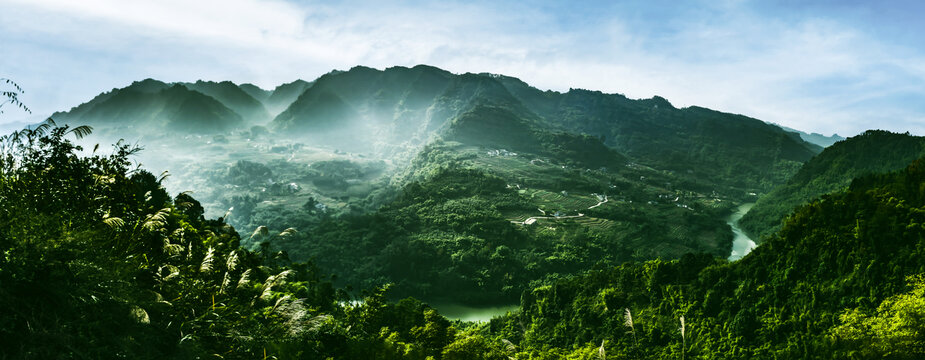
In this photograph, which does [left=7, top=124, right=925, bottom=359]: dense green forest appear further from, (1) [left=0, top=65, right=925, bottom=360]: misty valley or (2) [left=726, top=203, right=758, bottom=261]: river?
(2) [left=726, top=203, right=758, bottom=261]: river

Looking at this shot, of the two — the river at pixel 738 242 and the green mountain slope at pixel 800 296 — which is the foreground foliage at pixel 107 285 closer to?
the green mountain slope at pixel 800 296

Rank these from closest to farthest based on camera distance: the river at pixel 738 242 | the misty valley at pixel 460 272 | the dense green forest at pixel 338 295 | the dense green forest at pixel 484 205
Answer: the dense green forest at pixel 338 295 → the misty valley at pixel 460 272 → the dense green forest at pixel 484 205 → the river at pixel 738 242

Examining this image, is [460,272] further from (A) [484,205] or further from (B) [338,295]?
(B) [338,295]

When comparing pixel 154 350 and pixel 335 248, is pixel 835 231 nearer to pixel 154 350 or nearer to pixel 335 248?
pixel 154 350

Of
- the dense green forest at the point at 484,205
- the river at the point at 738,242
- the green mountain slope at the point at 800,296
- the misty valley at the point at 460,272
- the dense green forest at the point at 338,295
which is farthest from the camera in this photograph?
the river at the point at 738,242

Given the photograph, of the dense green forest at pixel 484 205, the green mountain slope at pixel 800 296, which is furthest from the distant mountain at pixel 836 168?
the green mountain slope at pixel 800 296

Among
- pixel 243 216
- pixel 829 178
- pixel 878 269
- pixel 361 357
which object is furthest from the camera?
pixel 243 216

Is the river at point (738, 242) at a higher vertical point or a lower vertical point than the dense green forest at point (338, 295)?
lower

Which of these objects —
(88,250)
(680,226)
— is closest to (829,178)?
(680,226)

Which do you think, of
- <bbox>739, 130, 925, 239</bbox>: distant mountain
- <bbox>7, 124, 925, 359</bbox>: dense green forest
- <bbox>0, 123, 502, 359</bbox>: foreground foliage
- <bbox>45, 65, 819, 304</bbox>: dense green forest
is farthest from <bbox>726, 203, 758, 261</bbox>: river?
<bbox>0, 123, 502, 359</bbox>: foreground foliage
